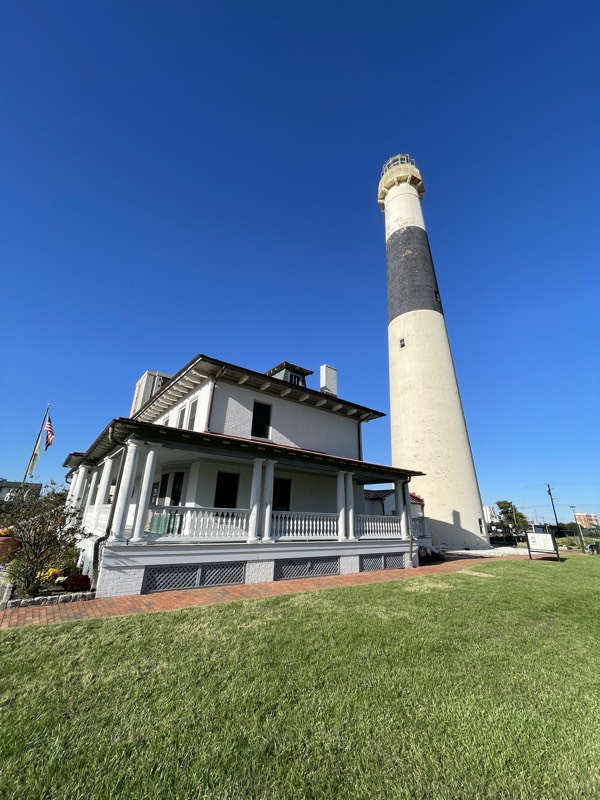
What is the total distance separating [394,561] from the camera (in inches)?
586

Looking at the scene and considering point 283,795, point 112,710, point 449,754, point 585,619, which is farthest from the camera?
point 585,619

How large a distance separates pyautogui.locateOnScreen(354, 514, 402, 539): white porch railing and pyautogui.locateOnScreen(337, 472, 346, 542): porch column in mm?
977

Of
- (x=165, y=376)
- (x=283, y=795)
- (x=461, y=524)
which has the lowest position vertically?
(x=283, y=795)

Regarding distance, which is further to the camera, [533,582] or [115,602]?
[533,582]

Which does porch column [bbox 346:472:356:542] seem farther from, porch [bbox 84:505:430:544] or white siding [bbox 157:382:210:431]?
white siding [bbox 157:382:210:431]

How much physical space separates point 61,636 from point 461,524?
897 inches

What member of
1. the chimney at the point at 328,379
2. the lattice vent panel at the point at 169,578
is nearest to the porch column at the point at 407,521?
the chimney at the point at 328,379

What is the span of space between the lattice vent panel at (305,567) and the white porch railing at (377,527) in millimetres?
1771

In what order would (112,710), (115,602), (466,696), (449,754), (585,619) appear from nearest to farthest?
(449,754) → (112,710) → (466,696) → (585,619) → (115,602)

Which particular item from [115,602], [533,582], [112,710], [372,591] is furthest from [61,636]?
[533,582]

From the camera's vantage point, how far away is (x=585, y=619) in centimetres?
737

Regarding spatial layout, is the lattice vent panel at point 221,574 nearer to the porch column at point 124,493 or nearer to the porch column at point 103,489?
the porch column at point 124,493

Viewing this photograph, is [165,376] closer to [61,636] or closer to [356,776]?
[61,636]

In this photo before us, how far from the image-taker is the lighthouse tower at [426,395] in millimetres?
22781
